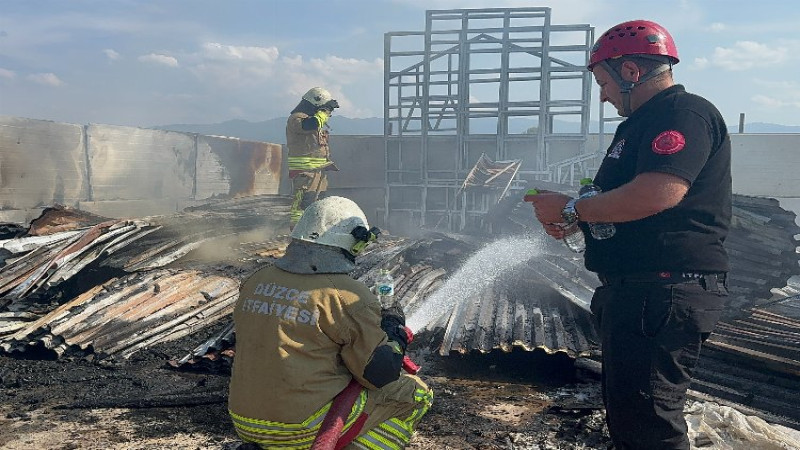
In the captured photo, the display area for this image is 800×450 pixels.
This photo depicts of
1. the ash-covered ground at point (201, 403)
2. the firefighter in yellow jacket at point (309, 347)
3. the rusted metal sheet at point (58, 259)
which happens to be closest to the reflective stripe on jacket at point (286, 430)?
the firefighter in yellow jacket at point (309, 347)

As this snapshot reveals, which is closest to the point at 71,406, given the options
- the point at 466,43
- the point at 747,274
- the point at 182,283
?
the point at 182,283

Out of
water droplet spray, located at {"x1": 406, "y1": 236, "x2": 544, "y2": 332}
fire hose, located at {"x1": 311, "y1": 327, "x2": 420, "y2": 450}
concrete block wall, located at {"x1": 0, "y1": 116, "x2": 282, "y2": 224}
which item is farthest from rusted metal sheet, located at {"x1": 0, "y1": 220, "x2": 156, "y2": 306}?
fire hose, located at {"x1": 311, "y1": 327, "x2": 420, "y2": 450}

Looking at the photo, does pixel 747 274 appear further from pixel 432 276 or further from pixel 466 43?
pixel 466 43

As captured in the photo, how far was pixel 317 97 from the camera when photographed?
8.21m

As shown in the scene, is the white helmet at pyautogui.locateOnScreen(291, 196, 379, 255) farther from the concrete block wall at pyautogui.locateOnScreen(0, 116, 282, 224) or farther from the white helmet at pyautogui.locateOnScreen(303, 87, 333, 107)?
the concrete block wall at pyautogui.locateOnScreen(0, 116, 282, 224)

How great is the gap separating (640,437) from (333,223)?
149cm

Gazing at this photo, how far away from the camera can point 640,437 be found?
217 cm

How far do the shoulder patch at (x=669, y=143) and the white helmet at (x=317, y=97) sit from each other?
6599mm

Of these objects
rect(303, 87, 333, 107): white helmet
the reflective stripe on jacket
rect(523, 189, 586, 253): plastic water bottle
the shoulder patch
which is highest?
rect(303, 87, 333, 107): white helmet

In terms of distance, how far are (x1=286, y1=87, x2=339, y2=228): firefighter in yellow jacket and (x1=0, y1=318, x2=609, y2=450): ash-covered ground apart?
11.2ft

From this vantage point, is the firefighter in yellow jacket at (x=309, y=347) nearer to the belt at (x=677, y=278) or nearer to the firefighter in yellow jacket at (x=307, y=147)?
the belt at (x=677, y=278)

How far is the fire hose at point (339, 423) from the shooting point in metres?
2.27

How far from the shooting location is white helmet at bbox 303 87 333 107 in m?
8.20

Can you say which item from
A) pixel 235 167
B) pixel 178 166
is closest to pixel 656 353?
pixel 178 166
